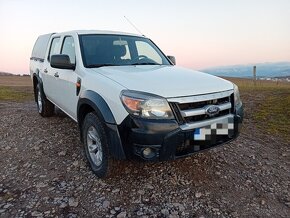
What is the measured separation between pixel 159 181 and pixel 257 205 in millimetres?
1133

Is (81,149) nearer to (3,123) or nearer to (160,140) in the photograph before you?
(160,140)

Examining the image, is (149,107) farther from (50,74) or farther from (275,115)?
(275,115)

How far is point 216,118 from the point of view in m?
3.15

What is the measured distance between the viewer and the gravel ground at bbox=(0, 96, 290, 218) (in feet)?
9.87

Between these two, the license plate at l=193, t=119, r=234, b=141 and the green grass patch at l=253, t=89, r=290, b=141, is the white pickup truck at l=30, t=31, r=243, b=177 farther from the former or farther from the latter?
the green grass patch at l=253, t=89, r=290, b=141

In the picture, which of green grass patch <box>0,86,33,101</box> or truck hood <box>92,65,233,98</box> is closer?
truck hood <box>92,65,233,98</box>

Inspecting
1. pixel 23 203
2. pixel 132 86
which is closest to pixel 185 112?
pixel 132 86

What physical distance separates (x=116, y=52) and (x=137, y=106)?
1670 mm

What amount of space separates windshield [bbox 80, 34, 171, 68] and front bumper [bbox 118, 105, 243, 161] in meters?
1.40

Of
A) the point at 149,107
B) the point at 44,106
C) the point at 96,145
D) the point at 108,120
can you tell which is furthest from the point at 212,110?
the point at 44,106

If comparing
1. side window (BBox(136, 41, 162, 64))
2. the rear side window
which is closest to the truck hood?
side window (BBox(136, 41, 162, 64))

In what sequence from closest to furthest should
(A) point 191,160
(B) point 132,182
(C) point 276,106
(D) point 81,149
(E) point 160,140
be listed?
1. (E) point 160,140
2. (B) point 132,182
3. (A) point 191,160
4. (D) point 81,149
5. (C) point 276,106

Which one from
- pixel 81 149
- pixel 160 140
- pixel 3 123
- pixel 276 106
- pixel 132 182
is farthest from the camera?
pixel 276 106

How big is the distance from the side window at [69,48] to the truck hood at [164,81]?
2.49ft
